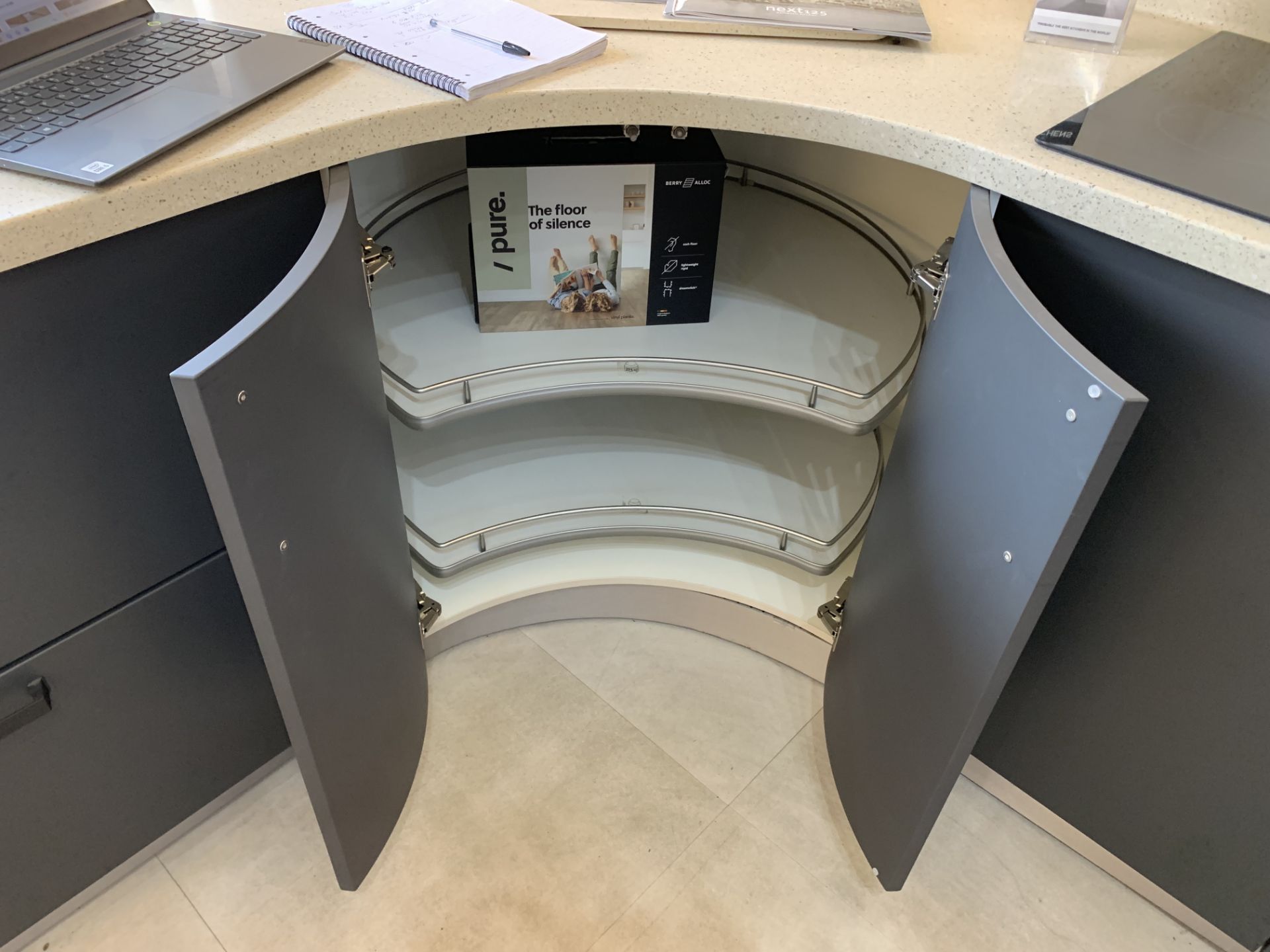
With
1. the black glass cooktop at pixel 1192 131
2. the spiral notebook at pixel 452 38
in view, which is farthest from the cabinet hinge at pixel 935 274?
the spiral notebook at pixel 452 38

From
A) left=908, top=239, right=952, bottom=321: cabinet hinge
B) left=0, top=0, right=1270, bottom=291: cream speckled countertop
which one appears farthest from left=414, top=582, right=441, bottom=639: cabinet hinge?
left=908, top=239, right=952, bottom=321: cabinet hinge

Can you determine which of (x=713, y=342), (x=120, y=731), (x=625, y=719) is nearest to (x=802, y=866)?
(x=625, y=719)

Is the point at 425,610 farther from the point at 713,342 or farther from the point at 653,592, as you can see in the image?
the point at 713,342

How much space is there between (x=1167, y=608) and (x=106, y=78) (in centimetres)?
112

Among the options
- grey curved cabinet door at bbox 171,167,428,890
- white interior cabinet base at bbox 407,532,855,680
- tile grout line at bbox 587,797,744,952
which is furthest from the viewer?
white interior cabinet base at bbox 407,532,855,680

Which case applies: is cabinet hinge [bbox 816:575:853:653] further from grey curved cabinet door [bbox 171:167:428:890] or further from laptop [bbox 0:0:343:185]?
laptop [bbox 0:0:343:185]

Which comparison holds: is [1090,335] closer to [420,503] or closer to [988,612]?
[988,612]

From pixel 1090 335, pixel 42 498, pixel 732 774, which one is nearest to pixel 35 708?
pixel 42 498

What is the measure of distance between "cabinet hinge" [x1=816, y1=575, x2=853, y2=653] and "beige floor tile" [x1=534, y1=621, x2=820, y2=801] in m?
0.16

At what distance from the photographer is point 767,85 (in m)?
0.93

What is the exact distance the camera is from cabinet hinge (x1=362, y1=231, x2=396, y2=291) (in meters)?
0.89

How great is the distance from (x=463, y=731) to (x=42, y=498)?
72cm

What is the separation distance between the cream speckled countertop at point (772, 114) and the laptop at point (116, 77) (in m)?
0.02

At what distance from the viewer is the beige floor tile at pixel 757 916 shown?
1140 mm
